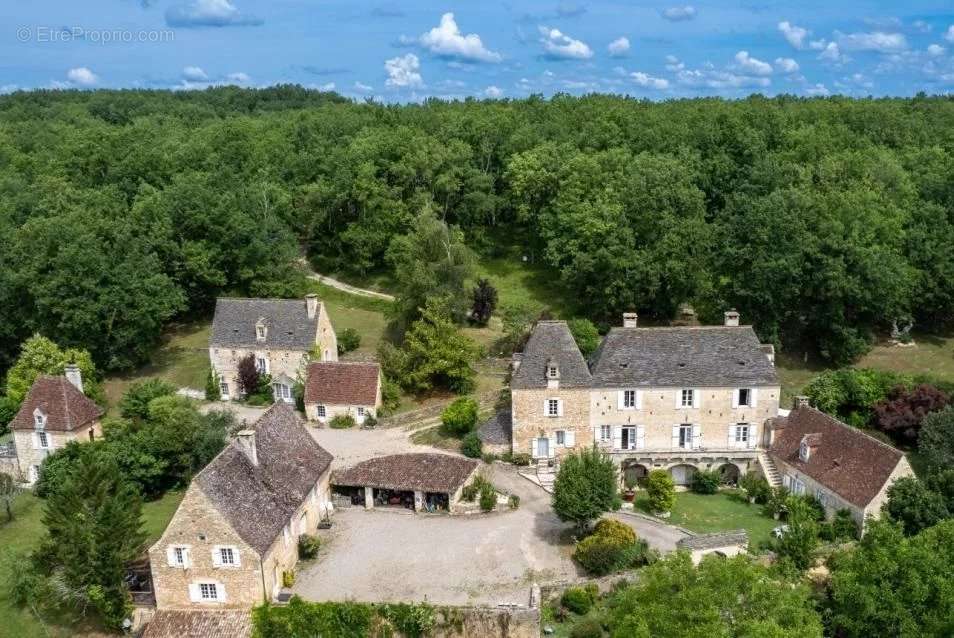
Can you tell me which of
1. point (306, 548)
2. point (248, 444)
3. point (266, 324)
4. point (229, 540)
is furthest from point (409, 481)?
point (266, 324)

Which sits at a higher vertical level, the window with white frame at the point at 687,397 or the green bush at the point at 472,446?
the window with white frame at the point at 687,397

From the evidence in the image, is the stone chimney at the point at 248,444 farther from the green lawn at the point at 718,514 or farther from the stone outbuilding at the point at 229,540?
the green lawn at the point at 718,514

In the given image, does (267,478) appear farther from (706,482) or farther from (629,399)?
(706,482)

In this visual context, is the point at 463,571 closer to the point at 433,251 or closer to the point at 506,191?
the point at 433,251

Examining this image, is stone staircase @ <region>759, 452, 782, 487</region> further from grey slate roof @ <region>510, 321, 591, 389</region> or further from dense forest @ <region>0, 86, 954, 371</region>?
dense forest @ <region>0, 86, 954, 371</region>

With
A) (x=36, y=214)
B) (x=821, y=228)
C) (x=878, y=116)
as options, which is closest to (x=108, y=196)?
(x=36, y=214)

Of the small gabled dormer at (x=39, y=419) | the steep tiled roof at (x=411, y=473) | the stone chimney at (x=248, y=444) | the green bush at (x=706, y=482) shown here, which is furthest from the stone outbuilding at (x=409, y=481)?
the small gabled dormer at (x=39, y=419)
